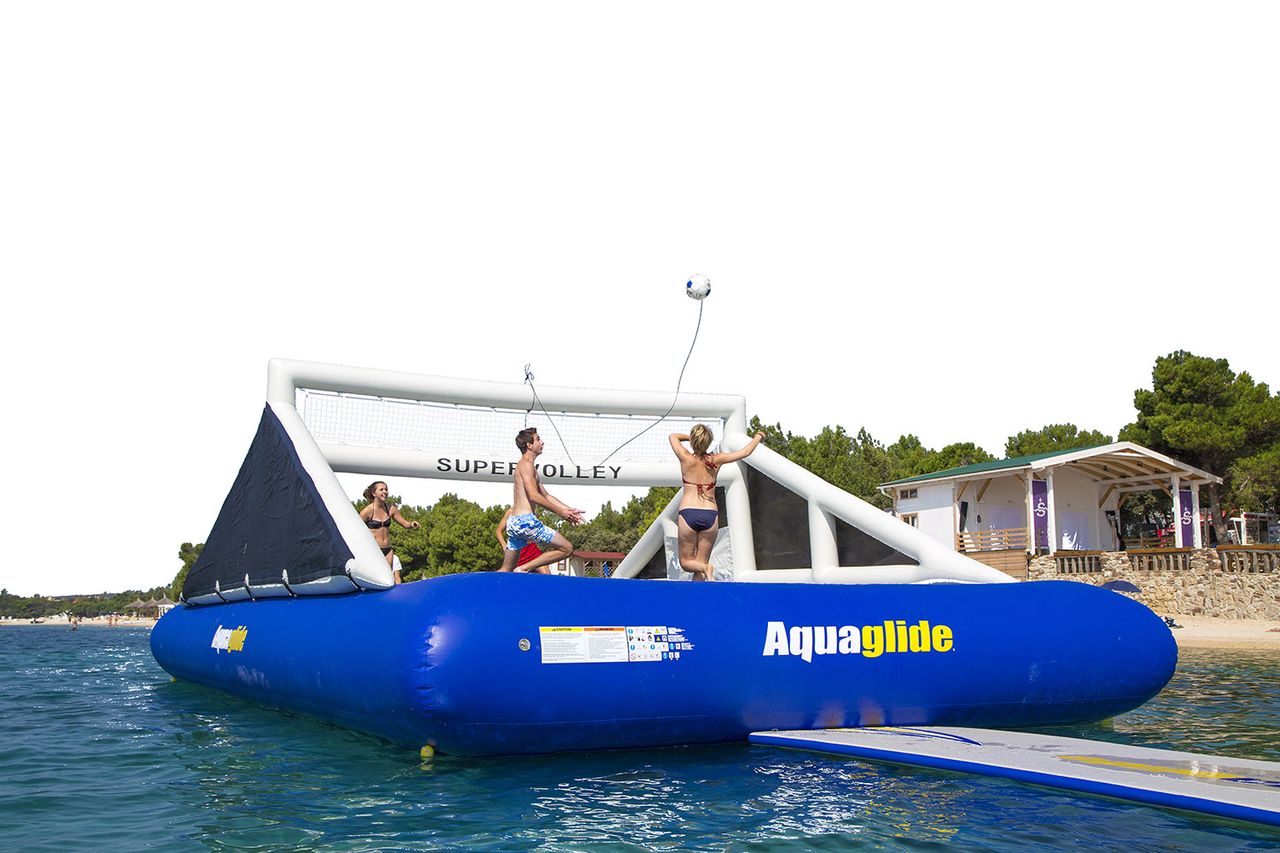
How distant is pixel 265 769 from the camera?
5.95 meters

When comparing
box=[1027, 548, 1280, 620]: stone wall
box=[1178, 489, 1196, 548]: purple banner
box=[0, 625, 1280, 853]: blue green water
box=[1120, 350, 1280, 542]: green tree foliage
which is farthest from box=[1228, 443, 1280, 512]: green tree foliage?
box=[0, 625, 1280, 853]: blue green water

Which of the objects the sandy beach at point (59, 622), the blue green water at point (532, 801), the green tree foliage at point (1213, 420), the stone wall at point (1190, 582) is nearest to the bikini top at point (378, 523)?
the blue green water at point (532, 801)

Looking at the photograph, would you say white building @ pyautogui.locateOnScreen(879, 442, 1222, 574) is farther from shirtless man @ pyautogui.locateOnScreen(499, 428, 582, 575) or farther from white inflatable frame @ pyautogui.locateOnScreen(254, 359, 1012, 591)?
shirtless man @ pyautogui.locateOnScreen(499, 428, 582, 575)

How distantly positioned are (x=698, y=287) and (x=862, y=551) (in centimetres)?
275

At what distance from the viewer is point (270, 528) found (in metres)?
A: 8.55

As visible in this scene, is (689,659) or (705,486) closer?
(689,659)

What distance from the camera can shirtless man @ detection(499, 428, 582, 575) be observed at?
296 inches

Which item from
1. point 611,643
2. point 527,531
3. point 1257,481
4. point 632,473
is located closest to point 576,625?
point 611,643

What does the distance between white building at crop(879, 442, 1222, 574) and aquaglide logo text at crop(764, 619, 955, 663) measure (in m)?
22.9

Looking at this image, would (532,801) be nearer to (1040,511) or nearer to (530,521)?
(530,521)

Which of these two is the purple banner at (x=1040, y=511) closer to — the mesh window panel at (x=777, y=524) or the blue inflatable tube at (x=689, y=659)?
the mesh window panel at (x=777, y=524)

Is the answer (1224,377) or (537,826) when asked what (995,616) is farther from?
(1224,377)

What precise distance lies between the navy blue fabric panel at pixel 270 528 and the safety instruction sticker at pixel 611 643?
189 cm

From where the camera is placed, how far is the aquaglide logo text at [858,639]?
628 centimetres
